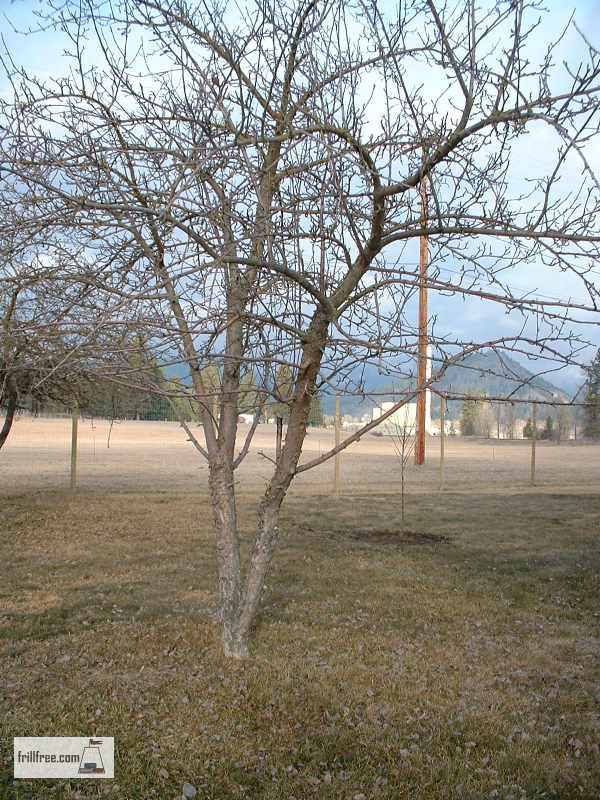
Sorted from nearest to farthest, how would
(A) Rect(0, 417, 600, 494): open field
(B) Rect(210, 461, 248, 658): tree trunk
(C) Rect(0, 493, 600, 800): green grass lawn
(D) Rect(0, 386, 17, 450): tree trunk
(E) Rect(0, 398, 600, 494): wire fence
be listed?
(C) Rect(0, 493, 600, 800): green grass lawn
(B) Rect(210, 461, 248, 658): tree trunk
(D) Rect(0, 386, 17, 450): tree trunk
(E) Rect(0, 398, 600, 494): wire fence
(A) Rect(0, 417, 600, 494): open field

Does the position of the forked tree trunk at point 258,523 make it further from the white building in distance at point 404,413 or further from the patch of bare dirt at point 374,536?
the patch of bare dirt at point 374,536

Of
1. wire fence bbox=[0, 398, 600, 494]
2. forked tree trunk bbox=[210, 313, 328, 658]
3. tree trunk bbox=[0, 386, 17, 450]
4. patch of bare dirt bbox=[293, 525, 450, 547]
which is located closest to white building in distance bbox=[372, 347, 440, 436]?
forked tree trunk bbox=[210, 313, 328, 658]

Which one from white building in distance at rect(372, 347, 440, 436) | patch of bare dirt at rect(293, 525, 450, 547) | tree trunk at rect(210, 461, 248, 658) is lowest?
patch of bare dirt at rect(293, 525, 450, 547)

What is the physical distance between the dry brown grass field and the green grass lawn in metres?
0.02

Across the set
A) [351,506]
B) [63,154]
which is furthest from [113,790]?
[351,506]

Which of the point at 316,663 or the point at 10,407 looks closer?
the point at 316,663

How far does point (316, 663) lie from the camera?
5277 mm

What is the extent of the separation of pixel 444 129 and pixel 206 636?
393 cm

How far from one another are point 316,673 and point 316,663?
227 millimetres

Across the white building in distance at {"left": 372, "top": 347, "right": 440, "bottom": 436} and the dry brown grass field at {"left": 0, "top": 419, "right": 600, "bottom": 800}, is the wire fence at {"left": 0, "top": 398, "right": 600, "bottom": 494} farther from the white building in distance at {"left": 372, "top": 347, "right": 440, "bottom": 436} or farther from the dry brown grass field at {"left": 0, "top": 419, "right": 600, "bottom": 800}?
the dry brown grass field at {"left": 0, "top": 419, "right": 600, "bottom": 800}

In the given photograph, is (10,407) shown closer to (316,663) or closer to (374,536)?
(374,536)

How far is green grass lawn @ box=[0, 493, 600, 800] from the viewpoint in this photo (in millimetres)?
3715

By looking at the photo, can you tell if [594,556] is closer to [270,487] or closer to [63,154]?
[270,487]

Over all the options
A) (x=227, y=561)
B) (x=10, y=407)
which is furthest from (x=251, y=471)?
(x=227, y=561)
